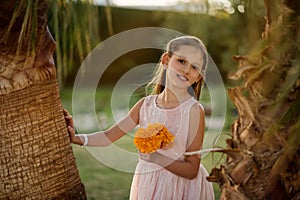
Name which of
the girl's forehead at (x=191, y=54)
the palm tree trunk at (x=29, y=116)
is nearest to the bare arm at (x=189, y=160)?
the girl's forehead at (x=191, y=54)

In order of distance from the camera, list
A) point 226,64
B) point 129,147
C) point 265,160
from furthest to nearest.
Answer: point 226,64
point 129,147
point 265,160

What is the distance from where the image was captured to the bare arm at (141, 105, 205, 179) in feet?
7.89

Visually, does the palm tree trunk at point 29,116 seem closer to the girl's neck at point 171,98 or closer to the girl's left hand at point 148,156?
the girl's left hand at point 148,156

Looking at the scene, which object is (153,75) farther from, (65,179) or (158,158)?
(65,179)

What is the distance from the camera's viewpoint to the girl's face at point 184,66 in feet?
8.29

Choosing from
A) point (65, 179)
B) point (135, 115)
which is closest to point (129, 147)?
point (135, 115)

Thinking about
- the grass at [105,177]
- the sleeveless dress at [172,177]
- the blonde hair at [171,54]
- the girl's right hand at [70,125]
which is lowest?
the grass at [105,177]

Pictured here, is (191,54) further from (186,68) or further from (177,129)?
(177,129)

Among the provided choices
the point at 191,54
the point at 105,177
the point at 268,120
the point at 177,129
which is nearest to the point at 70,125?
the point at 177,129

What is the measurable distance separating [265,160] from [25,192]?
0.89 meters

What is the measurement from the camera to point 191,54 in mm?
2561

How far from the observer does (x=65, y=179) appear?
221 cm

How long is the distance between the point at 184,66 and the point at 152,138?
38cm

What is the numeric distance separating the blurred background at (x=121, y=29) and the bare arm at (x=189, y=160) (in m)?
0.21
